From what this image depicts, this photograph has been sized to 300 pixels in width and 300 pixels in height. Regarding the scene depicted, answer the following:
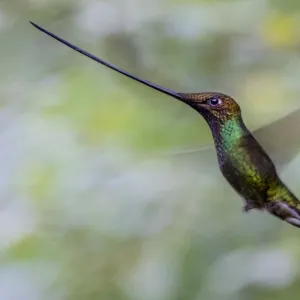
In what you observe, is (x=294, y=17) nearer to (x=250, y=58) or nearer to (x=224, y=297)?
(x=250, y=58)

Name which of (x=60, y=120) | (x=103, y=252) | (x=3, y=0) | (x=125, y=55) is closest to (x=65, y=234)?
(x=103, y=252)

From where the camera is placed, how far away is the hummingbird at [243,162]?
710 millimetres

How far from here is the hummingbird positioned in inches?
28.0

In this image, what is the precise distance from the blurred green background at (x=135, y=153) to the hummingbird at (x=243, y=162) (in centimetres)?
2

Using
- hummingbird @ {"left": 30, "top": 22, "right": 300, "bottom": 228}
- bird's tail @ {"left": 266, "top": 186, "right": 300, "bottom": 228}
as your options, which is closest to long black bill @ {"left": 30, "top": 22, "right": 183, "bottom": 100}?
hummingbird @ {"left": 30, "top": 22, "right": 300, "bottom": 228}

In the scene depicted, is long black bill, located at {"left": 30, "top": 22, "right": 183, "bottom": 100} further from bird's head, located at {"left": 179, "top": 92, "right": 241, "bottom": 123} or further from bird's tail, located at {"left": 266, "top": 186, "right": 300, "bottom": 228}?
bird's tail, located at {"left": 266, "top": 186, "right": 300, "bottom": 228}

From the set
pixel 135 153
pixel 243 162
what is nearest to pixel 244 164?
pixel 243 162

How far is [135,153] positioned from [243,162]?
0.18 meters

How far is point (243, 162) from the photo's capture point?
0.70 m

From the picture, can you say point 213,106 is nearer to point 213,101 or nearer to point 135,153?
point 213,101

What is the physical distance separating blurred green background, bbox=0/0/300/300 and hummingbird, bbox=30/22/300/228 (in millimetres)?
21

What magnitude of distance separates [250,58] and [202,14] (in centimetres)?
11

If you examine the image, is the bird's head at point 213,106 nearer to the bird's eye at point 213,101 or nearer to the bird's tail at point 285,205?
the bird's eye at point 213,101

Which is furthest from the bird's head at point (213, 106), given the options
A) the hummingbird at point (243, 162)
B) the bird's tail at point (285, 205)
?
the bird's tail at point (285, 205)
